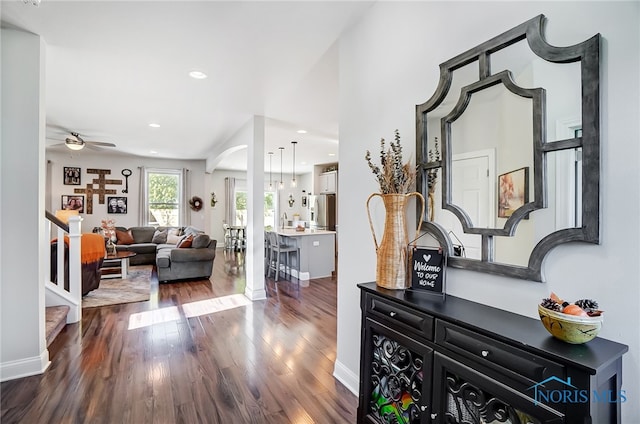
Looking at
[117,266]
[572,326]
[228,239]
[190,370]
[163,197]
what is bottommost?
[190,370]

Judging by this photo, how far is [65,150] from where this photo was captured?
7516 millimetres

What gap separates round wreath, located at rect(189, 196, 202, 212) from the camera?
912 centimetres

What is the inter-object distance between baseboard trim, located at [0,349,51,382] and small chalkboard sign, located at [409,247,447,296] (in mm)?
2975

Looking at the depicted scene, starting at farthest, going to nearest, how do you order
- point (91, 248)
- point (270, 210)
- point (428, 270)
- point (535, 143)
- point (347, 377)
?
point (270, 210), point (91, 248), point (347, 377), point (428, 270), point (535, 143)

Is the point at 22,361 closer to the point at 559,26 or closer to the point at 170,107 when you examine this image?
the point at 170,107

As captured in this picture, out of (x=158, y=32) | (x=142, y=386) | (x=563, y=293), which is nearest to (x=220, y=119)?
(x=158, y=32)

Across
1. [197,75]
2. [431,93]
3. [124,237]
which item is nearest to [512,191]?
[431,93]

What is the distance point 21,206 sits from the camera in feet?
7.91

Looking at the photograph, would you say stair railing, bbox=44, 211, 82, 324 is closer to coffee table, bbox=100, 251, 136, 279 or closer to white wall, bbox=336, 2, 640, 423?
coffee table, bbox=100, 251, 136, 279

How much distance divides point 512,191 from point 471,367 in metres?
0.75

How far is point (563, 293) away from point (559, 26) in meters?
1.02

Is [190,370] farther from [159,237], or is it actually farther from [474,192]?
[159,237]

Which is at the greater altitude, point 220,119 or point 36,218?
point 220,119

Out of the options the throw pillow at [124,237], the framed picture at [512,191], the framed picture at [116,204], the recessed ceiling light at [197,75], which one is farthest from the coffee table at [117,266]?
the framed picture at [512,191]
